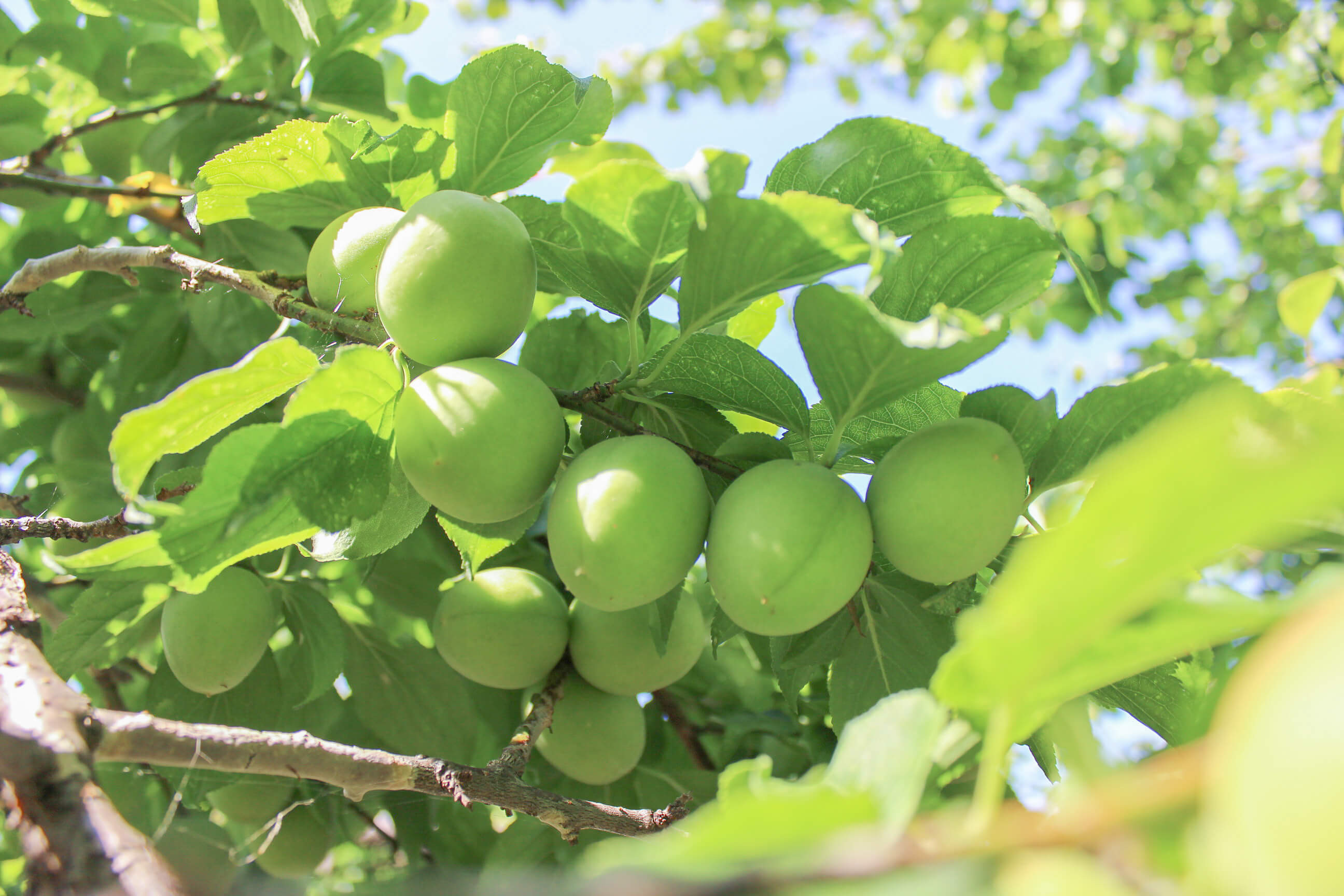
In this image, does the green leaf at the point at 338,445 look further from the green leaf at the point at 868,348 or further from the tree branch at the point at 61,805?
the green leaf at the point at 868,348

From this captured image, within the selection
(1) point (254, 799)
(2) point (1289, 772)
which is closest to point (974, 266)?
(2) point (1289, 772)

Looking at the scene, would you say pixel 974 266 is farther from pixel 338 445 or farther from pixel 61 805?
pixel 61 805

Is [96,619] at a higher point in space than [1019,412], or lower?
lower

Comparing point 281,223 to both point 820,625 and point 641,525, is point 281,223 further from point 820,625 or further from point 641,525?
point 820,625

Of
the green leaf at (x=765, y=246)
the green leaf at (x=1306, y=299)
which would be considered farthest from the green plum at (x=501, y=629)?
the green leaf at (x=1306, y=299)

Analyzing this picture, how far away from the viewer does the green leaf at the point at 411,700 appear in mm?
1433

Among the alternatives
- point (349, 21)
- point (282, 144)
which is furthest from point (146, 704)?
point (349, 21)

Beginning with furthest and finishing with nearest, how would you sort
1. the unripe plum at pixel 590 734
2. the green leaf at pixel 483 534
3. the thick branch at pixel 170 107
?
1. the thick branch at pixel 170 107
2. the unripe plum at pixel 590 734
3. the green leaf at pixel 483 534

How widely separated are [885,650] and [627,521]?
0.33 m

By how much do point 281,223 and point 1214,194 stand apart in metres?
3.99

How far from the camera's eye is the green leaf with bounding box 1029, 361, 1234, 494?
75 centimetres

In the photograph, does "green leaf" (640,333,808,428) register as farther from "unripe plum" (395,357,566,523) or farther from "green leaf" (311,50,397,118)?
"green leaf" (311,50,397,118)

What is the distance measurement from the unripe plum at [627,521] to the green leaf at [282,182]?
0.46m

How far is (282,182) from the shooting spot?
1.02 meters
